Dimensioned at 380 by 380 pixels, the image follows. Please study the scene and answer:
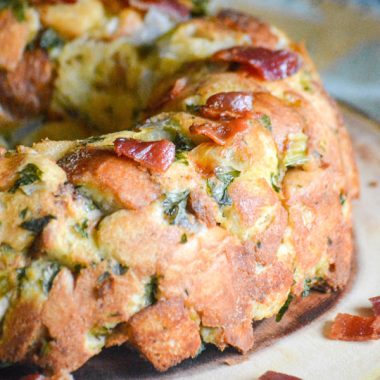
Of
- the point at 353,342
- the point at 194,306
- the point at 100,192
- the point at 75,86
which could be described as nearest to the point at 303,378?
the point at 353,342

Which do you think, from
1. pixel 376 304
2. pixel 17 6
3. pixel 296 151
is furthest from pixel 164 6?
pixel 376 304

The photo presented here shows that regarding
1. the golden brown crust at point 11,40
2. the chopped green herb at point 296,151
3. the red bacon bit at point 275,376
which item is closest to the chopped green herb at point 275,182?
the chopped green herb at point 296,151

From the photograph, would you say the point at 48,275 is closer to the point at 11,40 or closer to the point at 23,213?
the point at 23,213

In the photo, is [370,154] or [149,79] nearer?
[149,79]

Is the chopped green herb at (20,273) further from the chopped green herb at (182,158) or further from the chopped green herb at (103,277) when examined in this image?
the chopped green herb at (182,158)

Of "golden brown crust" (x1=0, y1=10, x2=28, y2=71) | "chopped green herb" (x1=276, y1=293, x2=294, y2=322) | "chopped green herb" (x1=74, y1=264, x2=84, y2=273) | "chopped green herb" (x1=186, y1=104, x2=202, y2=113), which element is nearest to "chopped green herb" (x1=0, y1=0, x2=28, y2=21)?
"golden brown crust" (x1=0, y1=10, x2=28, y2=71)

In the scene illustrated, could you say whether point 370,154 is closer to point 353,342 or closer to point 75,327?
point 353,342
